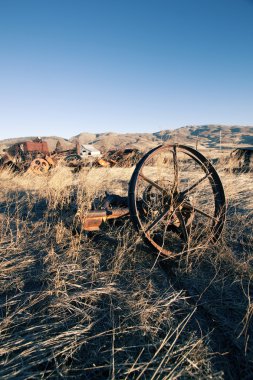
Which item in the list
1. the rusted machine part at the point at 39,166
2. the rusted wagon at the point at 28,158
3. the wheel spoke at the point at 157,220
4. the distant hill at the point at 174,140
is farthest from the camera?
the rusted wagon at the point at 28,158

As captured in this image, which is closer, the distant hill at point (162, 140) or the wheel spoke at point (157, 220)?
the wheel spoke at point (157, 220)

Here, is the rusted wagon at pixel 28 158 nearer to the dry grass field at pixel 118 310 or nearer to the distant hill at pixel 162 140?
the distant hill at pixel 162 140

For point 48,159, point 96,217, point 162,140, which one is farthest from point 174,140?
point 48,159

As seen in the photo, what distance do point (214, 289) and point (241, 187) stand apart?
4074 millimetres

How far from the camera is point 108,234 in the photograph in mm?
3467

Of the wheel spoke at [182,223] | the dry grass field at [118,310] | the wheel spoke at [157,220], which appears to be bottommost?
the dry grass field at [118,310]

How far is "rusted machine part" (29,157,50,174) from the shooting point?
9883 mm

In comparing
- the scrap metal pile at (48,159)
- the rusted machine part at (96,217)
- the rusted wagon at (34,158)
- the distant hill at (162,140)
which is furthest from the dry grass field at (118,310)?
the rusted wagon at (34,158)

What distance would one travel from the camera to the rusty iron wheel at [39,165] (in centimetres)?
991

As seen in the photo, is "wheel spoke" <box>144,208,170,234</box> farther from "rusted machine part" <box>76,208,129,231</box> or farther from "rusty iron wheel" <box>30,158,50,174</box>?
"rusty iron wheel" <box>30,158,50,174</box>

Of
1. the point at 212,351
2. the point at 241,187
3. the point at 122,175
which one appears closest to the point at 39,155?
the point at 122,175

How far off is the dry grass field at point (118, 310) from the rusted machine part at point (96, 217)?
177 millimetres

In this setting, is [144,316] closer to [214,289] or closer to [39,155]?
[214,289]

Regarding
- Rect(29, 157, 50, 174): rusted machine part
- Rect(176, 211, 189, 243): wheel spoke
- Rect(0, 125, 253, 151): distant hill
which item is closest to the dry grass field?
Rect(176, 211, 189, 243): wheel spoke
